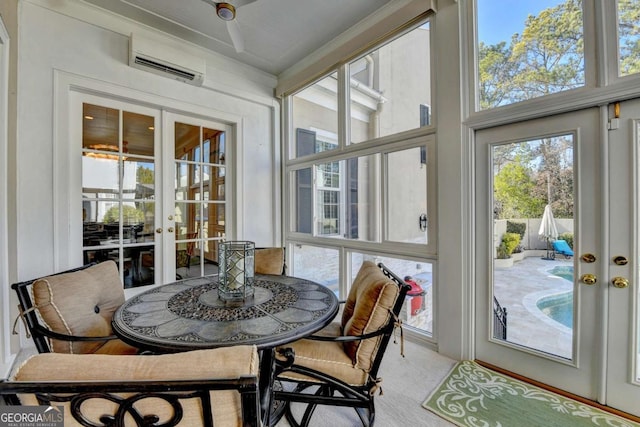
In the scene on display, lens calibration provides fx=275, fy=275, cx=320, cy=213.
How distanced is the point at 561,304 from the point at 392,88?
8.00ft

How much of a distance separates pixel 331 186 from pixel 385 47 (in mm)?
1671

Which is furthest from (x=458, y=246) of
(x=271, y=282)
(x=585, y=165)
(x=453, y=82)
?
(x=271, y=282)

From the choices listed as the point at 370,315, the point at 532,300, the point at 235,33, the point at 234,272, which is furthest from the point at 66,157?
the point at 532,300

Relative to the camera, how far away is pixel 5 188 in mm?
2078

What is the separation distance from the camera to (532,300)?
2061mm

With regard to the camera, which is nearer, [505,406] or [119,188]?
[505,406]

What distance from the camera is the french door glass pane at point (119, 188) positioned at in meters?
2.75

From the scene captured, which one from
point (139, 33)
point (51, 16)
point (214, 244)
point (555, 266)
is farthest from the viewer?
point (214, 244)

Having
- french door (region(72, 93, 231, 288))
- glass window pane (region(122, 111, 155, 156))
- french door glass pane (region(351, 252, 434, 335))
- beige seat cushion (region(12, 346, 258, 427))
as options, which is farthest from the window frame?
beige seat cushion (region(12, 346, 258, 427))

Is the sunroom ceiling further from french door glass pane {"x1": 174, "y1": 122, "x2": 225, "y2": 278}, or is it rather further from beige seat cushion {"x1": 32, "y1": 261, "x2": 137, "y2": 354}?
beige seat cushion {"x1": 32, "y1": 261, "x2": 137, "y2": 354}

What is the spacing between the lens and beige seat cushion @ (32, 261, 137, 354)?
1405 mm

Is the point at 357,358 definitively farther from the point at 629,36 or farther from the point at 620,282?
the point at 629,36

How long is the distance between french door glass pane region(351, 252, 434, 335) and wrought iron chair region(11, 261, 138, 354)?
7.63 feet

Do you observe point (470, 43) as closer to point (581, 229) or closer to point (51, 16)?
point (581, 229)
